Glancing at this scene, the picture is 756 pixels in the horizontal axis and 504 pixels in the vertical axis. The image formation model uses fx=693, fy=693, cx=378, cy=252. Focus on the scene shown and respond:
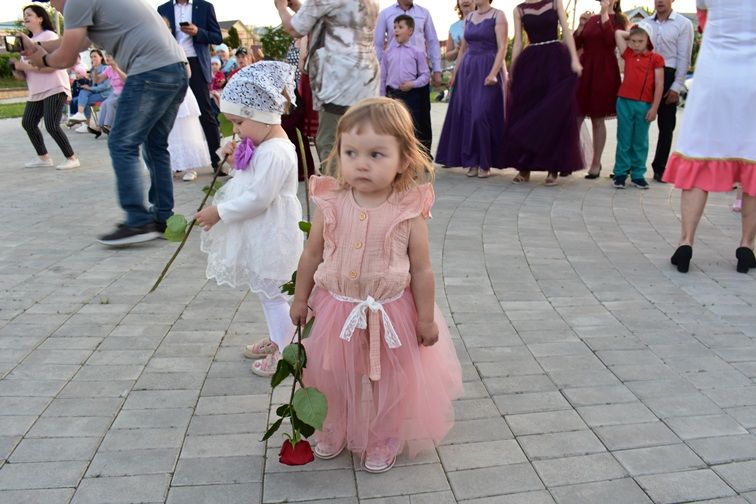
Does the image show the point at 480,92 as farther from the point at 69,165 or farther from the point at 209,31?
the point at 69,165

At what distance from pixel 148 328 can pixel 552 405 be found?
2.12 meters

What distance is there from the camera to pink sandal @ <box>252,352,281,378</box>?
3.17 metres

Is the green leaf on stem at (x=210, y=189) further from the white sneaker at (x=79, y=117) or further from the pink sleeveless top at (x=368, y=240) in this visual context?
the white sneaker at (x=79, y=117)

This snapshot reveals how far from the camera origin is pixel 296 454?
7.55ft

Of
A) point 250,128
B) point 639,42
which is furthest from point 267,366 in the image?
point 639,42

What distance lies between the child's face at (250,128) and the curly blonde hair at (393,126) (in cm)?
67

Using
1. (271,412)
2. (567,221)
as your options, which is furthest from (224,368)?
(567,221)

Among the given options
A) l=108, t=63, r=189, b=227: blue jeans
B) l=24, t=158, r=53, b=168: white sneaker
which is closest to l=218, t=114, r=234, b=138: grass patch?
l=108, t=63, r=189, b=227: blue jeans

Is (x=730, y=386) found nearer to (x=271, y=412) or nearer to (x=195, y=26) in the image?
(x=271, y=412)

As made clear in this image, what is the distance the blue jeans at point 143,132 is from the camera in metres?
5.09

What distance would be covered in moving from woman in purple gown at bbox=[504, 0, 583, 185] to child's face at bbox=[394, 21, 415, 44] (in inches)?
51.5

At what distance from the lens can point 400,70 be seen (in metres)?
8.16

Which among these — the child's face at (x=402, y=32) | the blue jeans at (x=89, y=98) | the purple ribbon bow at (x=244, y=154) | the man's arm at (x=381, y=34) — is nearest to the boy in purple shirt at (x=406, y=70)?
the child's face at (x=402, y=32)

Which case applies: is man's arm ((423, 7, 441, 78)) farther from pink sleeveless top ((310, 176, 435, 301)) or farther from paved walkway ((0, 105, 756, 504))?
pink sleeveless top ((310, 176, 435, 301))
